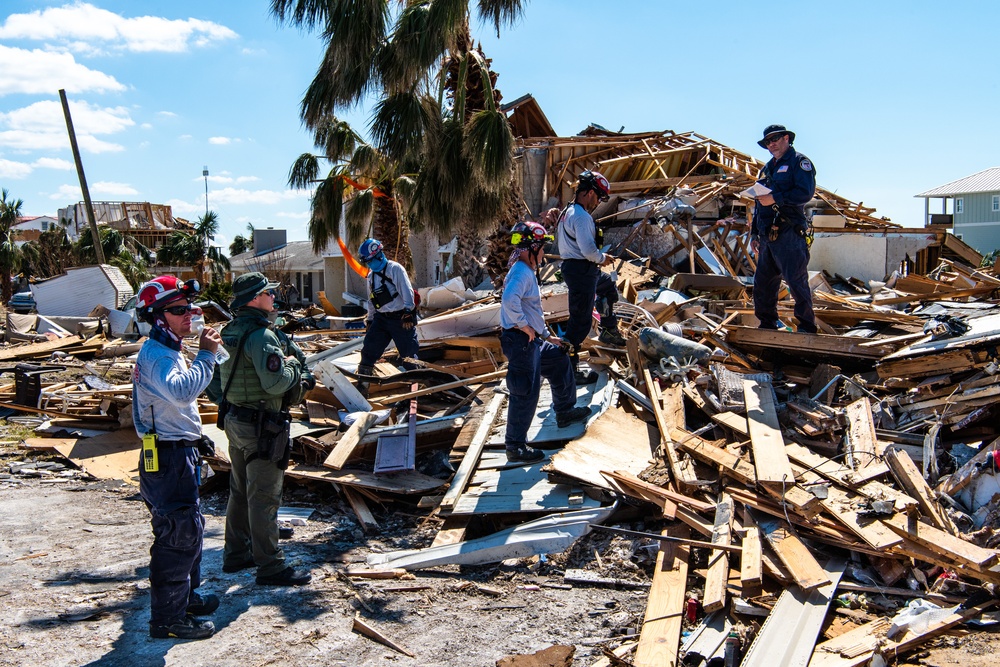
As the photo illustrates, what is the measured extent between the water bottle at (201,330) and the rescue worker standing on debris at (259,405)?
0.13 ft

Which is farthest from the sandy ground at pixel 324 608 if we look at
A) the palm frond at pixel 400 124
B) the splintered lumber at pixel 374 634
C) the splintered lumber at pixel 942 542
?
the palm frond at pixel 400 124

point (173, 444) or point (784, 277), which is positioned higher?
point (784, 277)

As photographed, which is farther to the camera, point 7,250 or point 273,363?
point 7,250

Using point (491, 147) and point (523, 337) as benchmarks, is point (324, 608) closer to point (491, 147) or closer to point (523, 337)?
point (523, 337)

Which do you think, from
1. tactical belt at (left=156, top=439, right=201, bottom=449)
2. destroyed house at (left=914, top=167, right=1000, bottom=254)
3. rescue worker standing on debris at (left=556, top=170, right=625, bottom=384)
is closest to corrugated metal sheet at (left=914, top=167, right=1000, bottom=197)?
destroyed house at (left=914, top=167, right=1000, bottom=254)

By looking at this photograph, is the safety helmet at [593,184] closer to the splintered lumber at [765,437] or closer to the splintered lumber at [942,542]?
the splintered lumber at [765,437]

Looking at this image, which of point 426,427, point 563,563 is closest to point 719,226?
point 426,427

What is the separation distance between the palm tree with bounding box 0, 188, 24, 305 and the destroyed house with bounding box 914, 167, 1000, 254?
169 feet

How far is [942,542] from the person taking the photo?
14.1 feet

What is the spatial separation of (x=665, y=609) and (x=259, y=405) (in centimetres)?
271

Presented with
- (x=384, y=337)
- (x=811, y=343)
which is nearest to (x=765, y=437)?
(x=811, y=343)

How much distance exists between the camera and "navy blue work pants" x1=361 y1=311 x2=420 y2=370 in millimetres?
8484

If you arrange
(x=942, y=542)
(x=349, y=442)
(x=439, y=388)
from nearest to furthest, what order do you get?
(x=942, y=542), (x=349, y=442), (x=439, y=388)

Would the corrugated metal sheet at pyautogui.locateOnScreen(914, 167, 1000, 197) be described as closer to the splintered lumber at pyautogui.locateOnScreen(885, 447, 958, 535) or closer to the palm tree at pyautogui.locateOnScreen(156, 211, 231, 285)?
the palm tree at pyautogui.locateOnScreen(156, 211, 231, 285)
